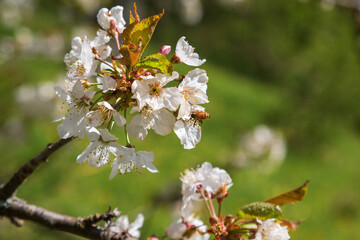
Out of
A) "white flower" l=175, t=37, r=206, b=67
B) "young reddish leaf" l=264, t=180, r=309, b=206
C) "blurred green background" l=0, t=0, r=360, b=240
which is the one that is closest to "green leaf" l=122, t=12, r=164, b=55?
"white flower" l=175, t=37, r=206, b=67

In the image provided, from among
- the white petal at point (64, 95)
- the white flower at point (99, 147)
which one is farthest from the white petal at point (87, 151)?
the white petal at point (64, 95)

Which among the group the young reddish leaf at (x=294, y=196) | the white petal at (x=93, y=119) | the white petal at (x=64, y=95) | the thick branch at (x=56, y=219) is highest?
the white petal at (x=64, y=95)

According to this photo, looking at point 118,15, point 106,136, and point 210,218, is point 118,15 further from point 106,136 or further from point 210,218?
point 210,218

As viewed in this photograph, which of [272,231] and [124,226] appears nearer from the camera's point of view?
[272,231]

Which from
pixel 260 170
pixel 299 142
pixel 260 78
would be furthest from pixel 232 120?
pixel 260 78

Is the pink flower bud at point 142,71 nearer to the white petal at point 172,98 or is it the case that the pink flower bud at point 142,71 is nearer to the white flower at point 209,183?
the white petal at point 172,98

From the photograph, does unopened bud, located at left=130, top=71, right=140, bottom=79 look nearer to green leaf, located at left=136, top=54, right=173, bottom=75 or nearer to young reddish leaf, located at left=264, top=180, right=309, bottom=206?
green leaf, located at left=136, top=54, right=173, bottom=75

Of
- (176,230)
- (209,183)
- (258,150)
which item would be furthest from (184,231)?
(258,150)
